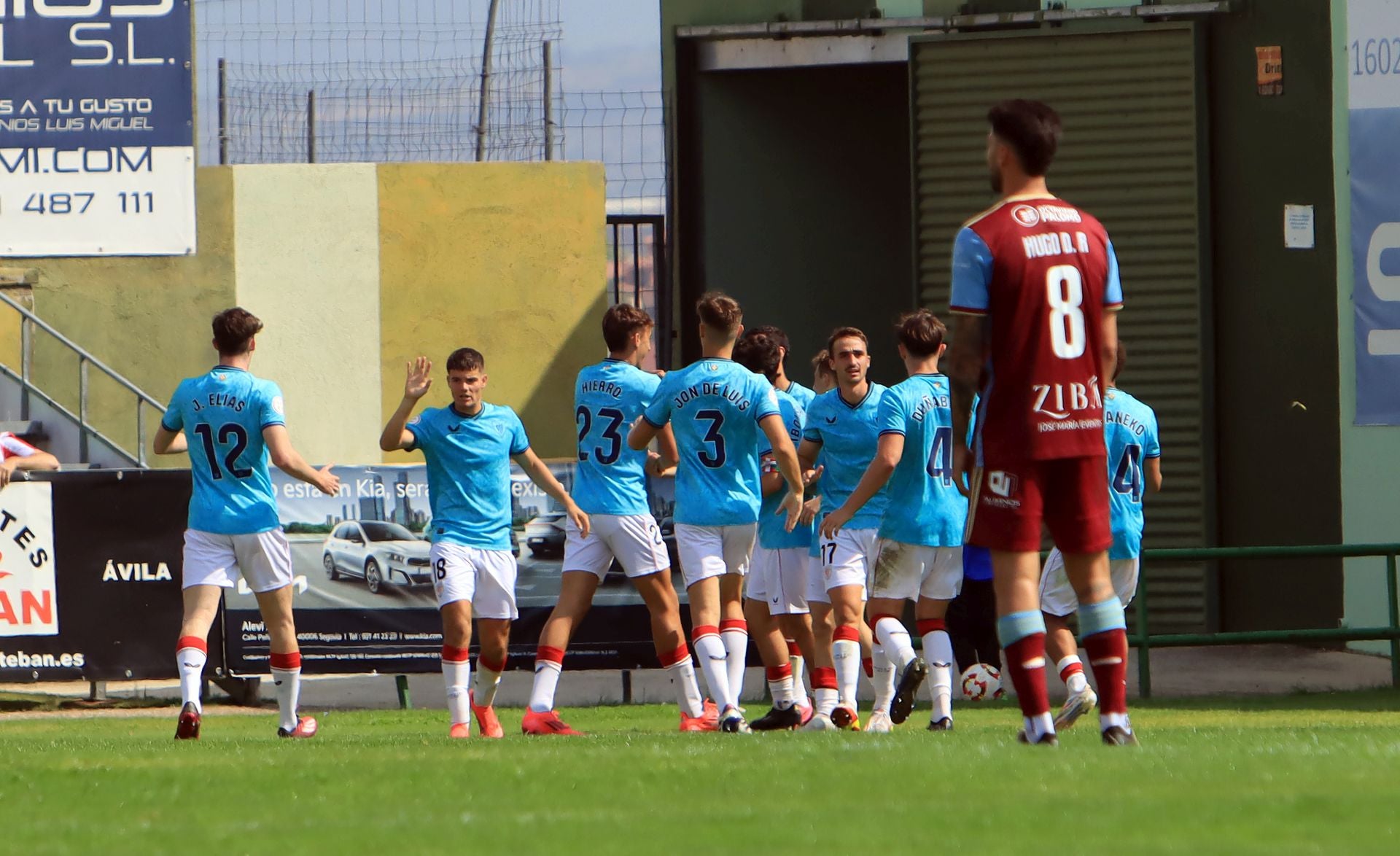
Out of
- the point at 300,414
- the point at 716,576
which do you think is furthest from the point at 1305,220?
the point at 300,414

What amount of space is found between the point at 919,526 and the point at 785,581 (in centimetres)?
113

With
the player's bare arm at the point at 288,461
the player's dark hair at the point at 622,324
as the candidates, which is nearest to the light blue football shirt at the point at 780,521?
the player's dark hair at the point at 622,324

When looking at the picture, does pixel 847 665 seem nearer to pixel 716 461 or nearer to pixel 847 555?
pixel 847 555

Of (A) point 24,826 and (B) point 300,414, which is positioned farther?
(B) point 300,414

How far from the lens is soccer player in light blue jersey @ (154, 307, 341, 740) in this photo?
9.51 meters

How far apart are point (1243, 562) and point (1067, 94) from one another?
4.34m

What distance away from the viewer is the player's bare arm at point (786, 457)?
912 centimetres

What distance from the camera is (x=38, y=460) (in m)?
10.6

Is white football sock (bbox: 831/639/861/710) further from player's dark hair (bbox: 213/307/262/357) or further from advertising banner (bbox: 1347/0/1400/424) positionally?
advertising banner (bbox: 1347/0/1400/424)

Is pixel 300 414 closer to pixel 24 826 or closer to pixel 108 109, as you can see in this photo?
pixel 108 109

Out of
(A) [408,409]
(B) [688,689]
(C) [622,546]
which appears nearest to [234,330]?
(A) [408,409]

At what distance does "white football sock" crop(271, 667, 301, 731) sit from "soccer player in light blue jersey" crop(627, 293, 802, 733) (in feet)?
7.01

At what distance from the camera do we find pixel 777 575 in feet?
33.8

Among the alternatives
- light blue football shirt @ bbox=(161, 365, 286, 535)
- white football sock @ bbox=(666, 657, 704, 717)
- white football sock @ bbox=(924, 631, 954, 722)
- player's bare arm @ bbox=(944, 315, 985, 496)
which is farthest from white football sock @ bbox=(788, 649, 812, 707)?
player's bare arm @ bbox=(944, 315, 985, 496)
